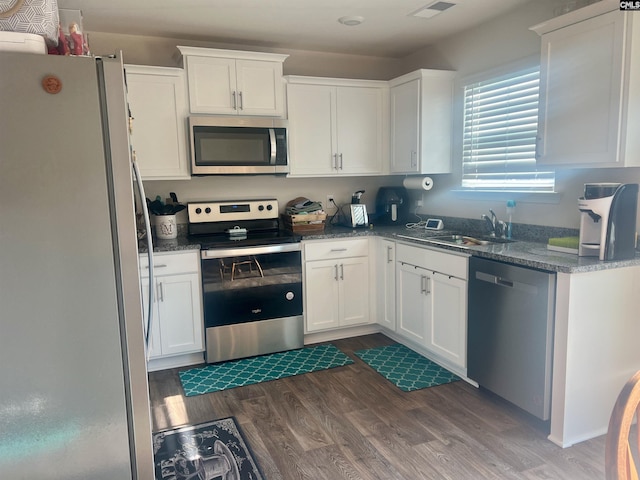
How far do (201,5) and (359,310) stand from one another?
2.53m

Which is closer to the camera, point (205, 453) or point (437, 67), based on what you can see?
point (205, 453)

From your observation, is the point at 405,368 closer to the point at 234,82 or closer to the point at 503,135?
the point at 503,135

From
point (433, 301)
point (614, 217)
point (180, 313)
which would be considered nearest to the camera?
point (614, 217)

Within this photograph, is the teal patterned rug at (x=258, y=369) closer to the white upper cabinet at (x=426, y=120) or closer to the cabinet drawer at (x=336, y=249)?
the cabinet drawer at (x=336, y=249)

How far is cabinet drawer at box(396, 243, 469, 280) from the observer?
114 inches

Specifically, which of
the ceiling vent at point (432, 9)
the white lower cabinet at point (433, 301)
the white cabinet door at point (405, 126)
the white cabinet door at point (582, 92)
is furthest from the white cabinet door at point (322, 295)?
the ceiling vent at point (432, 9)

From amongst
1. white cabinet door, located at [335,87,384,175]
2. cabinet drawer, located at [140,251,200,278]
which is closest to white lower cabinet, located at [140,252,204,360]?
cabinet drawer, located at [140,251,200,278]

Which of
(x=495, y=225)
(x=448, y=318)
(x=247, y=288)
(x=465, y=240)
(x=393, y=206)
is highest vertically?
(x=393, y=206)

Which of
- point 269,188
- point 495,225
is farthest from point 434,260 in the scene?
point 269,188

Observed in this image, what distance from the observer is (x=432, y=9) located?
310cm

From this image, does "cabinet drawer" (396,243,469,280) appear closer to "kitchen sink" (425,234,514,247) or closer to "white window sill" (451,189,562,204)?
"kitchen sink" (425,234,514,247)

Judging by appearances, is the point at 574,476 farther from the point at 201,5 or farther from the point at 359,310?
Answer: the point at 201,5

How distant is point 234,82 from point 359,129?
1.14 meters

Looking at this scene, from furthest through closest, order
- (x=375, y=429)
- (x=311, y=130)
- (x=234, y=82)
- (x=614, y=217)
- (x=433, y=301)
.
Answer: (x=311, y=130) < (x=234, y=82) < (x=433, y=301) < (x=375, y=429) < (x=614, y=217)
